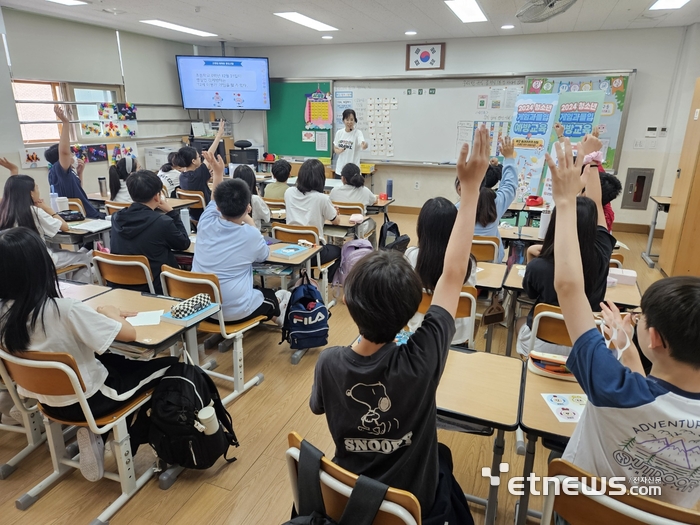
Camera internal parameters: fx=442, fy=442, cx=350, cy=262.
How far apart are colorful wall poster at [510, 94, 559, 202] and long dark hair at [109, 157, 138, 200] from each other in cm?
487

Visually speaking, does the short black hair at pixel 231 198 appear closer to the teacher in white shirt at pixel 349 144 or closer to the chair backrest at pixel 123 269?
the chair backrest at pixel 123 269

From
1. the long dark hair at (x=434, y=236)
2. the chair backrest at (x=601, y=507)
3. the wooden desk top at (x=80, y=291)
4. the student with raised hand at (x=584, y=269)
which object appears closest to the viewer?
the chair backrest at (x=601, y=507)

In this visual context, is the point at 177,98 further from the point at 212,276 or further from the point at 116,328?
the point at 116,328

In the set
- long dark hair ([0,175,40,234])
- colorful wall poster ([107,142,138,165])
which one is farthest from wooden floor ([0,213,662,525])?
colorful wall poster ([107,142,138,165])

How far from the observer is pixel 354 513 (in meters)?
0.97

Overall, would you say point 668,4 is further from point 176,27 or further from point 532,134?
point 176,27

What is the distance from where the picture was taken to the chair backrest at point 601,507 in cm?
93

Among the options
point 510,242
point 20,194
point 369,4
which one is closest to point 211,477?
Answer: point 20,194

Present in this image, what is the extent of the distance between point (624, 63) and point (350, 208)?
474 cm

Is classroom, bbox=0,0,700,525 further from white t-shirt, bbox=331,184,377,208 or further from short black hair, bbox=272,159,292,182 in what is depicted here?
short black hair, bbox=272,159,292,182

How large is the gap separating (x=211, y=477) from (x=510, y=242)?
3100mm

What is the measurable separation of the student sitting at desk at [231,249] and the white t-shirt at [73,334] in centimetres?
98

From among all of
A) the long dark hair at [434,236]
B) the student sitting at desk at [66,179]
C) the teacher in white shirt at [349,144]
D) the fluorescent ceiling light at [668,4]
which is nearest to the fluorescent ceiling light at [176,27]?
the student sitting at desk at [66,179]

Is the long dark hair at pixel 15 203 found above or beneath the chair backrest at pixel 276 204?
above
